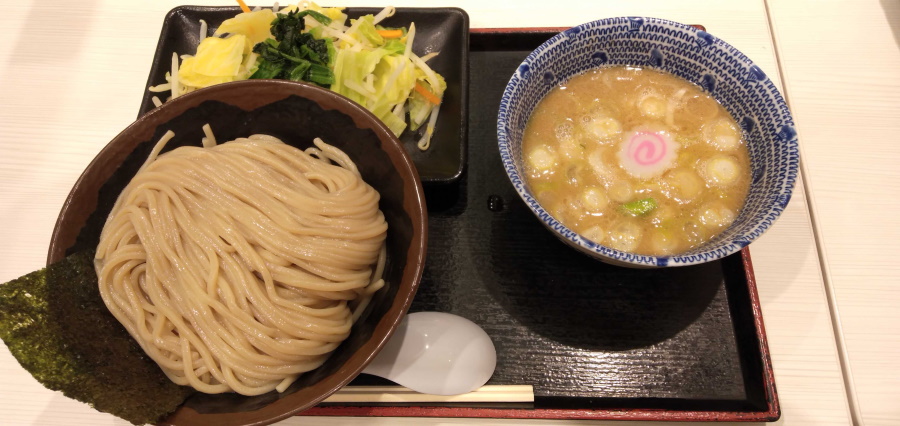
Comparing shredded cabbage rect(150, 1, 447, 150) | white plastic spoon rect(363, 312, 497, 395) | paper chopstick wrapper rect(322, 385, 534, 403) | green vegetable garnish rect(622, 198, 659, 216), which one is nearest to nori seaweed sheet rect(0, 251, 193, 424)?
paper chopstick wrapper rect(322, 385, 534, 403)

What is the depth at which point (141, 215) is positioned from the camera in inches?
52.6

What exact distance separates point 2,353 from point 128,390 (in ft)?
3.21

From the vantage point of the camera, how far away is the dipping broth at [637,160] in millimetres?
1537

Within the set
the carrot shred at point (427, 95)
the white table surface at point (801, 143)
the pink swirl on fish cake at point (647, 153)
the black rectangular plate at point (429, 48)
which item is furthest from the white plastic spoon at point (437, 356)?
the carrot shred at point (427, 95)

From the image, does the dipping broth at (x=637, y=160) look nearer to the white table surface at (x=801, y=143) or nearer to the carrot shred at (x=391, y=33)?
the white table surface at (x=801, y=143)

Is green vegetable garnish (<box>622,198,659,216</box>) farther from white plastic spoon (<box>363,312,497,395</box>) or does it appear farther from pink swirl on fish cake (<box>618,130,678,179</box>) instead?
white plastic spoon (<box>363,312,497,395</box>)

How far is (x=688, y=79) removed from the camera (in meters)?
1.71

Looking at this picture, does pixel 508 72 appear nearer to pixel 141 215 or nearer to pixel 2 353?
pixel 141 215

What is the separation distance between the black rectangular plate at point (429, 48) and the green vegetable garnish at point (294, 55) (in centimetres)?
26

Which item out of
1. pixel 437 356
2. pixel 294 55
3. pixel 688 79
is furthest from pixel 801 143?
pixel 294 55

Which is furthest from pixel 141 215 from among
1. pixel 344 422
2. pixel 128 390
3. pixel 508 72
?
pixel 508 72

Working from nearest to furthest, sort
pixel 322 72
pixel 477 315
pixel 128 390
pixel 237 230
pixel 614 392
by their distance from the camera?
pixel 128 390 → pixel 237 230 → pixel 614 392 → pixel 477 315 → pixel 322 72

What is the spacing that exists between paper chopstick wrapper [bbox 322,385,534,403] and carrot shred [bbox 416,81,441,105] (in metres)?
1.09

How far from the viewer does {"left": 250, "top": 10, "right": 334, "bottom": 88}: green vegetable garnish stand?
1.98 metres
